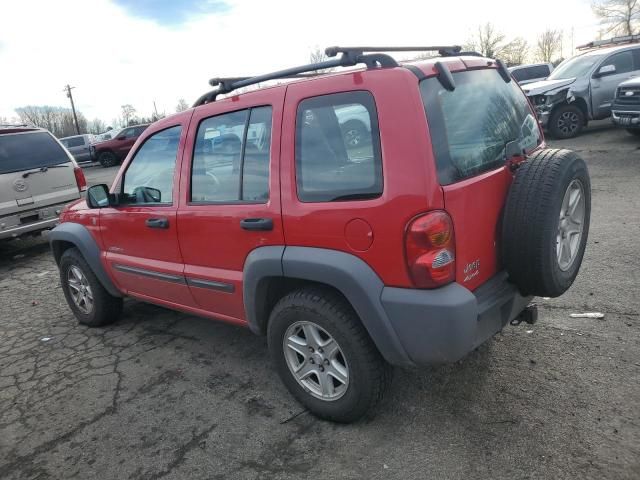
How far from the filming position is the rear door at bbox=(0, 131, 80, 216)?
6738 millimetres

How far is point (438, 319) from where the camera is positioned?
2.25 m

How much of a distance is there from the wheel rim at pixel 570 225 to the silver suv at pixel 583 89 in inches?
381

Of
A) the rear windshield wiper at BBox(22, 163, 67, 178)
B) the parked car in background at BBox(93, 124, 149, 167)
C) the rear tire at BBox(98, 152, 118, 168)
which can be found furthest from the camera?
the rear tire at BBox(98, 152, 118, 168)

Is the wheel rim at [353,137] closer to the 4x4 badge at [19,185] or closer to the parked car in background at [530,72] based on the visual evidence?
the 4x4 badge at [19,185]

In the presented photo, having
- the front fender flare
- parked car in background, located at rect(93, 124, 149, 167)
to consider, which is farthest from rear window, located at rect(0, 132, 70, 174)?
parked car in background, located at rect(93, 124, 149, 167)

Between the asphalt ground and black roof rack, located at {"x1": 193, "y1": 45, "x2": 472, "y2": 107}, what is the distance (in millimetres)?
1845

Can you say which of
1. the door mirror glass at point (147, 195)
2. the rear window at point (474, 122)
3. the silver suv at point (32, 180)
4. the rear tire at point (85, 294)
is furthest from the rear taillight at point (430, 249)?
the silver suv at point (32, 180)

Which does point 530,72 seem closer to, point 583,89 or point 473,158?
point 583,89

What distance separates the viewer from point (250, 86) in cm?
316

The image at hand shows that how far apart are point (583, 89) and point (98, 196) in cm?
1103

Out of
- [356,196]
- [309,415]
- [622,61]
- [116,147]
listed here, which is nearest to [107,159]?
[116,147]

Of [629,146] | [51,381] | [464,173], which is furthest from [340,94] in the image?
[629,146]

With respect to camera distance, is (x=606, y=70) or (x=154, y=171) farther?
(x=606, y=70)

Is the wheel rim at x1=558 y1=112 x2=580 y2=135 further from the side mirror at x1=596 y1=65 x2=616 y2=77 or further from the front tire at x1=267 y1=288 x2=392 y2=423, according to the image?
the front tire at x1=267 y1=288 x2=392 y2=423
